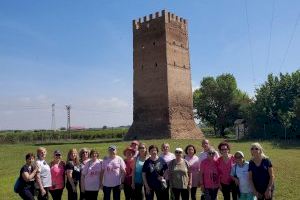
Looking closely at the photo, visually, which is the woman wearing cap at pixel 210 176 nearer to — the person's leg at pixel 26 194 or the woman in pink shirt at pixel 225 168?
the woman in pink shirt at pixel 225 168

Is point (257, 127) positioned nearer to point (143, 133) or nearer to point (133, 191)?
point (143, 133)

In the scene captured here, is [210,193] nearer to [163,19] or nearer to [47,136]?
[163,19]

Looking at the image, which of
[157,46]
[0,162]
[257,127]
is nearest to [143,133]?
[157,46]

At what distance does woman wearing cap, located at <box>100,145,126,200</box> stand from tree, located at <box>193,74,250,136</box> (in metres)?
45.8

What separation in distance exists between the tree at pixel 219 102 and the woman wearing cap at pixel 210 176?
1793 inches

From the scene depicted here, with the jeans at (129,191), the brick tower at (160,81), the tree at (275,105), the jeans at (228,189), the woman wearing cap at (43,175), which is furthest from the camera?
the tree at (275,105)

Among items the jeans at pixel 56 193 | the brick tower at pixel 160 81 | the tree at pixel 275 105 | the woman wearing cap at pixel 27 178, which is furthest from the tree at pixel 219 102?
the woman wearing cap at pixel 27 178

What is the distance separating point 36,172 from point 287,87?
1454 inches

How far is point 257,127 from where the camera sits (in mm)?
39875

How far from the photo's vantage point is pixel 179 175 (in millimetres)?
7648

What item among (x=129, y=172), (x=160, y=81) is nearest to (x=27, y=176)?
(x=129, y=172)

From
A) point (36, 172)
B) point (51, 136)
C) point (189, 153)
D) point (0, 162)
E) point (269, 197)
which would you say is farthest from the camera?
point (51, 136)

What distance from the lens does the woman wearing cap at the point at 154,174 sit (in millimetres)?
7723

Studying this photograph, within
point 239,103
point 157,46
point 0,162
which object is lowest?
point 0,162
